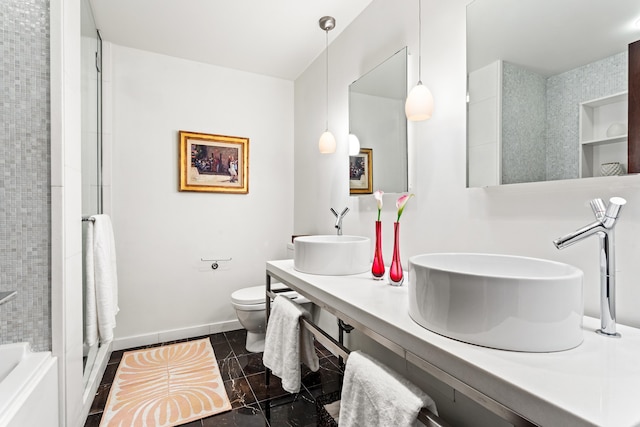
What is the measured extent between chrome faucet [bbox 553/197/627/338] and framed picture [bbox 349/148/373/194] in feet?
3.89

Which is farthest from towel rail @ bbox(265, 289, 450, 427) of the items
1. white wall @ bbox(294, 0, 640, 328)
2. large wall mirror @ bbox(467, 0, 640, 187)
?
large wall mirror @ bbox(467, 0, 640, 187)

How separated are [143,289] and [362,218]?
1.82 meters

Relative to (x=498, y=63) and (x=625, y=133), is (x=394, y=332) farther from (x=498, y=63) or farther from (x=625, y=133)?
(x=498, y=63)

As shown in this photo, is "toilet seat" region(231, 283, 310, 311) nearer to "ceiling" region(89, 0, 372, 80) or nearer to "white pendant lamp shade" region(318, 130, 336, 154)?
"white pendant lamp shade" region(318, 130, 336, 154)

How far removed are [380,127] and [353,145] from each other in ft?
0.87

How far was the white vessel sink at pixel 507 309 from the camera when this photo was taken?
665 millimetres

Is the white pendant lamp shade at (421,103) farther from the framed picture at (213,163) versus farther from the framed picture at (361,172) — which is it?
the framed picture at (213,163)

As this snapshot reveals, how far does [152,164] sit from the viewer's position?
2.46 meters

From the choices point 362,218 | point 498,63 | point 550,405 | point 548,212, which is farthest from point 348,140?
point 550,405

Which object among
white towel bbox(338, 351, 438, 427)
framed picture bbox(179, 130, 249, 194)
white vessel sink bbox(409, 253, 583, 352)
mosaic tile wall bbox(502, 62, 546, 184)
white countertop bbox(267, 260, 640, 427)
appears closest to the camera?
white countertop bbox(267, 260, 640, 427)

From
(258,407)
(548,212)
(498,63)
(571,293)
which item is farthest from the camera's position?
(258,407)

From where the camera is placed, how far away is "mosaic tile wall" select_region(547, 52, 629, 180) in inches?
35.0

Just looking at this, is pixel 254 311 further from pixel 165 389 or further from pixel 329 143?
pixel 329 143

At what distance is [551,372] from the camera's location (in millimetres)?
600
